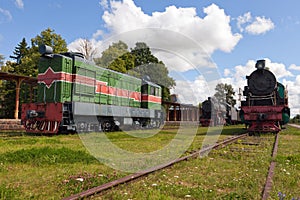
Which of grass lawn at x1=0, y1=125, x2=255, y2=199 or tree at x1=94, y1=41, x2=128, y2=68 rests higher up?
tree at x1=94, y1=41, x2=128, y2=68

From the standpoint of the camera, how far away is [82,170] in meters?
5.30

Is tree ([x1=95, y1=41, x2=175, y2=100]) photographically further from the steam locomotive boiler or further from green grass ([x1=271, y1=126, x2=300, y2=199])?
green grass ([x1=271, y1=126, x2=300, y2=199])

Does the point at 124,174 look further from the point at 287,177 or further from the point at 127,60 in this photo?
the point at 127,60

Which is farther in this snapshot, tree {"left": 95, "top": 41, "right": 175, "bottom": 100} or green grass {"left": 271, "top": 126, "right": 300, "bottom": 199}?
tree {"left": 95, "top": 41, "right": 175, "bottom": 100}

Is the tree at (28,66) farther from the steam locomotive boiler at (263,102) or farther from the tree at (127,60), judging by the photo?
the steam locomotive boiler at (263,102)

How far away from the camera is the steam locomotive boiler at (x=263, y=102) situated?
48.2 feet

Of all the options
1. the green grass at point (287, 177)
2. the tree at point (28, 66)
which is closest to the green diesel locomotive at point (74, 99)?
the green grass at point (287, 177)

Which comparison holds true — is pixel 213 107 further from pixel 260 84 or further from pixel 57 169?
pixel 57 169

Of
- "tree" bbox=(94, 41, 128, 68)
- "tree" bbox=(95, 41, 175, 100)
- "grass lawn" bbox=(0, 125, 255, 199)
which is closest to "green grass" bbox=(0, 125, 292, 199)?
"grass lawn" bbox=(0, 125, 255, 199)

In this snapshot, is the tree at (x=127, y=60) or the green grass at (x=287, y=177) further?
the tree at (x=127, y=60)

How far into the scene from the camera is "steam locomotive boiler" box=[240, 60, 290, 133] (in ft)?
48.2

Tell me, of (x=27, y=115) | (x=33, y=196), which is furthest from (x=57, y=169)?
(x=27, y=115)

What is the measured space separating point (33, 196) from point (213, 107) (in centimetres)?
2872

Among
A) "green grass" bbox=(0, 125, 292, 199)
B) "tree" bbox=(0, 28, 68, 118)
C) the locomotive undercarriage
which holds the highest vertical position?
"tree" bbox=(0, 28, 68, 118)
